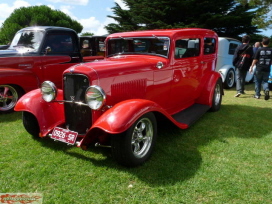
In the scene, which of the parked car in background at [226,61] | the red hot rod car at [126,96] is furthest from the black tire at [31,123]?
the parked car in background at [226,61]

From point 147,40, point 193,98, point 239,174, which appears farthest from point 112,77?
point 193,98

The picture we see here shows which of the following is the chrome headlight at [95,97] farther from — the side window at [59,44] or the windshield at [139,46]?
the side window at [59,44]

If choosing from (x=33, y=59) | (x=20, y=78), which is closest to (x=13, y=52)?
(x=33, y=59)

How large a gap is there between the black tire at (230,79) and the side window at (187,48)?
4.47 metres

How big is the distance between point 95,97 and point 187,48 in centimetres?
240

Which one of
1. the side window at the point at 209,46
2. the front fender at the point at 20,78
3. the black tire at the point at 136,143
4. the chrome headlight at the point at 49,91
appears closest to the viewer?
the black tire at the point at 136,143

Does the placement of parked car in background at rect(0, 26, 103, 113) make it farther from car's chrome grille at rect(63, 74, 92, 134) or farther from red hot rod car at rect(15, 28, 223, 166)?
car's chrome grille at rect(63, 74, 92, 134)

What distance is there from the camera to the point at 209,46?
5.36m

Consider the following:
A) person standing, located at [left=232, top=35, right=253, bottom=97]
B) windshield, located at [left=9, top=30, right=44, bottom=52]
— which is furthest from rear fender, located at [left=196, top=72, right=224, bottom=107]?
windshield, located at [left=9, top=30, right=44, bottom=52]

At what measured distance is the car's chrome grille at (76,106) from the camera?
3.14 metres

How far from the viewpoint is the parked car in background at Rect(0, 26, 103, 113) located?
5312mm

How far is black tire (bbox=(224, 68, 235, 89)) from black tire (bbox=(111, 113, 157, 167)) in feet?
21.3

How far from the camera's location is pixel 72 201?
2.35m

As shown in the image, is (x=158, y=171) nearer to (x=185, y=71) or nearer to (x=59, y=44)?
(x=185, y=71)
